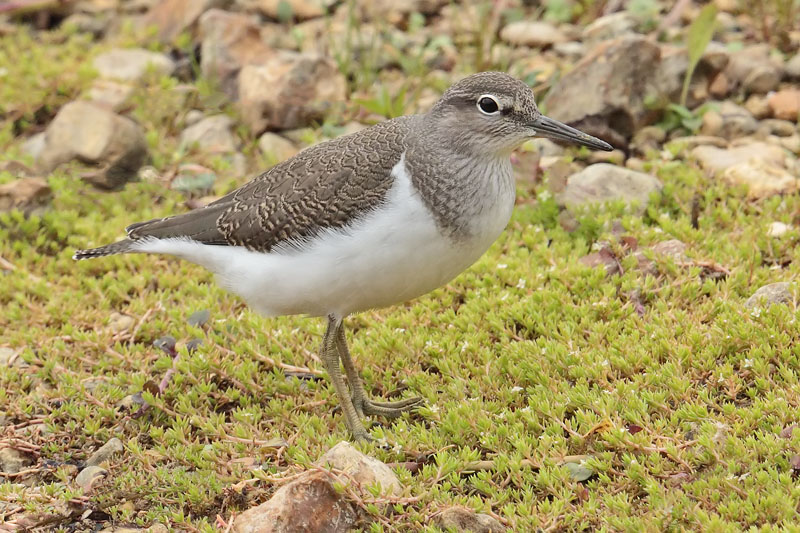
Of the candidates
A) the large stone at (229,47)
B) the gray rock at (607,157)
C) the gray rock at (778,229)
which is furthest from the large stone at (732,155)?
the large stone at (229,47)

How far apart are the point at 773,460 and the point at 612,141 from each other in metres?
4.46

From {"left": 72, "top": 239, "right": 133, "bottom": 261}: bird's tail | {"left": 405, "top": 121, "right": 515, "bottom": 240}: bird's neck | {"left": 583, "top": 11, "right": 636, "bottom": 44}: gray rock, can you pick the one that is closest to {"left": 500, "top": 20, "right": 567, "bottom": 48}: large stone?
{"left": 583, "top": 11, "right": 636, "bottom": 44}: gray rock

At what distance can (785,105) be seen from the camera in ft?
28.2

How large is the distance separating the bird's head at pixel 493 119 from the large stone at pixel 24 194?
4.25 metres

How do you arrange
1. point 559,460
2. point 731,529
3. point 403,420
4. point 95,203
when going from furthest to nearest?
point 95,203 → point 403,420 → point 559,460 → point 731,529

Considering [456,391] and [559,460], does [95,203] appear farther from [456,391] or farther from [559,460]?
[559,460]

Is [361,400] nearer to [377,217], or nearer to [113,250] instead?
[377,217]

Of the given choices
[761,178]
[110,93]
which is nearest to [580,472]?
[761,178]

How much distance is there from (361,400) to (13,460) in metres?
2.14

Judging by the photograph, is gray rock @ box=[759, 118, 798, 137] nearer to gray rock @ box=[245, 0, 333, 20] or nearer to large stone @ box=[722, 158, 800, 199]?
large stone @ box=[722, 158, 800, 199]

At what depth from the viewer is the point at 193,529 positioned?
482 centimetres

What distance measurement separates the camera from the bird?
17.0ft

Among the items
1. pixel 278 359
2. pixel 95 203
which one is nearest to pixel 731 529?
pixel 278 359

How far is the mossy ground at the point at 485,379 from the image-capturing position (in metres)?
4.75
